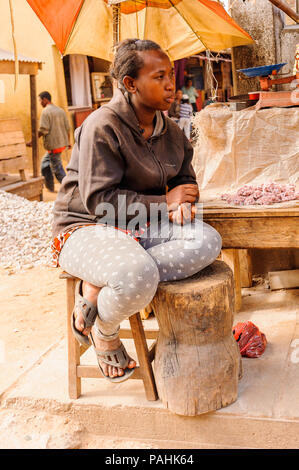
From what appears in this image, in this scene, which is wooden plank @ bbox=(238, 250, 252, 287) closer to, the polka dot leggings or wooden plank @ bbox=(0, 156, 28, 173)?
the polka dot leggings

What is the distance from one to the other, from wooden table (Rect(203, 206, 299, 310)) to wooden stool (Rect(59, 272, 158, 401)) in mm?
866

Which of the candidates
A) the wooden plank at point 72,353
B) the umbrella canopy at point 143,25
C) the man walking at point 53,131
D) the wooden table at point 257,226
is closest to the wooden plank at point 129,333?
the wooden plank at point 72,353

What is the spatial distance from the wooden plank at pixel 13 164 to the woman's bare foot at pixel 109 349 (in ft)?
24.9

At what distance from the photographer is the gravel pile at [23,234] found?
6.12 m

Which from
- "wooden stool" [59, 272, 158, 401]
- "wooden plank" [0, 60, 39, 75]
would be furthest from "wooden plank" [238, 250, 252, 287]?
"wooden plank" [0, 60, 39, 75]

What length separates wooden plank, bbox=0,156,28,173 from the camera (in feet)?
31.1

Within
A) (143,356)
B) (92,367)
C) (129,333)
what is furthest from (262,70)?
(92,367)

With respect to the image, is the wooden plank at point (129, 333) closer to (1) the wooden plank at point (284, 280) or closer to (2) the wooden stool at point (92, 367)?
(2) the wooden stool at point (92, 367)

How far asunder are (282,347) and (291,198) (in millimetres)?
868

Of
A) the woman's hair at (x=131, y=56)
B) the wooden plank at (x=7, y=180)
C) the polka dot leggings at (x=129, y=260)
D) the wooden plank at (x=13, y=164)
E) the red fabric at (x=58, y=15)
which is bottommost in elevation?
the polka dot leggings at (x=129, y=260)

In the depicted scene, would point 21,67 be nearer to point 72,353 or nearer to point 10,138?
point 10,138

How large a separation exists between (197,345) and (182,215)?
2.11ft

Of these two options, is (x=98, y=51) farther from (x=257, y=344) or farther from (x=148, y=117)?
(x=257, y=344)

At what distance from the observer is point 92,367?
2598 mm
